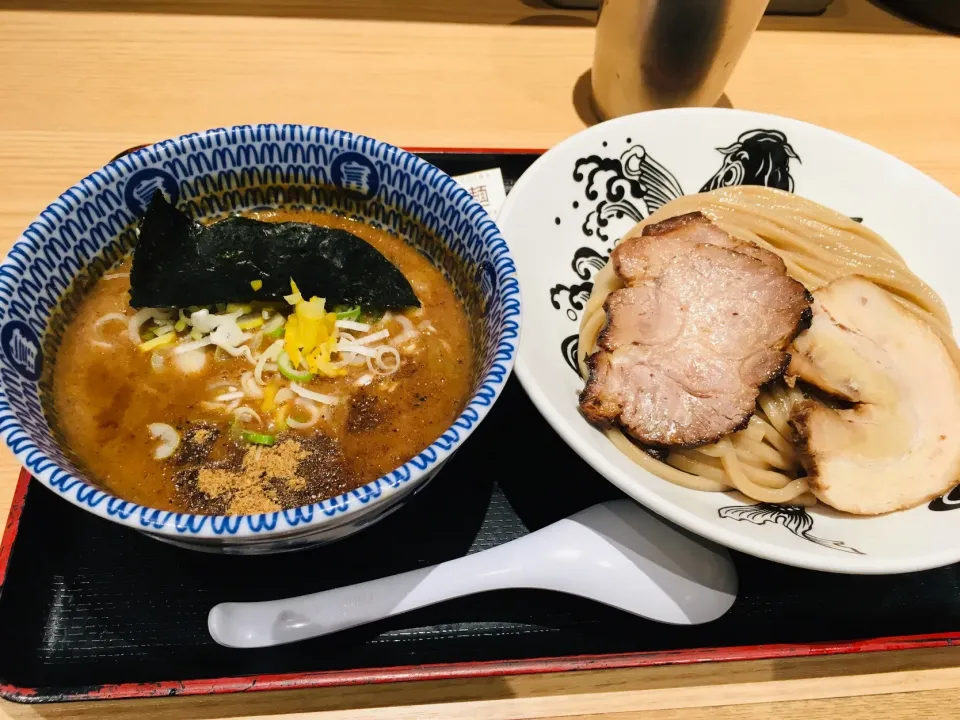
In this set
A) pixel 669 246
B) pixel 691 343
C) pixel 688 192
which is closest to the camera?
pixel 691 343

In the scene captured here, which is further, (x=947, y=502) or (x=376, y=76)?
(x=376, y=76)

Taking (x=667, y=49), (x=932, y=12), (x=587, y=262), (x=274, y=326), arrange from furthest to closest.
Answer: (x=932, y=12) < (x=667, y=49) < (x=587, y=262) < (x=274, y=326)

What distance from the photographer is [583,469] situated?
1.24 m

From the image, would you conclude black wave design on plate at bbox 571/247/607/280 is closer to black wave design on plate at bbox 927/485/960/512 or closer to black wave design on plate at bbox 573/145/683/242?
black wave design on plate at bbox 573/145/683/242

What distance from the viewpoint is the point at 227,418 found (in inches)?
41.8

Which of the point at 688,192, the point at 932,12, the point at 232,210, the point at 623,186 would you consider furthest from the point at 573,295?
the point at 932,12

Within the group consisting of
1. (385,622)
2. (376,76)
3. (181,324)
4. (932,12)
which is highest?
(932,12)

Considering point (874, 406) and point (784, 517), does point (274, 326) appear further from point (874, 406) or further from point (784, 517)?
point (874, 406)

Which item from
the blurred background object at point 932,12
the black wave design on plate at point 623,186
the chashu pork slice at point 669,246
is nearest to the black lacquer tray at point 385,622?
the chashu pork slice at point 669,246

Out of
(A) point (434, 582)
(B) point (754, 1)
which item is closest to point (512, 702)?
(A) point (434, 582)

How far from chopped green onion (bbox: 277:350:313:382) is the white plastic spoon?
0.35m

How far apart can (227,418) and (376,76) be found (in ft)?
4.79

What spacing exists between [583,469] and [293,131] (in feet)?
2.67

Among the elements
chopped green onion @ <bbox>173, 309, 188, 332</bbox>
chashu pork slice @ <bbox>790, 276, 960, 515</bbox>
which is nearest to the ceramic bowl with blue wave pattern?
chopped green onion @ <bbox>173, 309, 188, 332</bbox>
